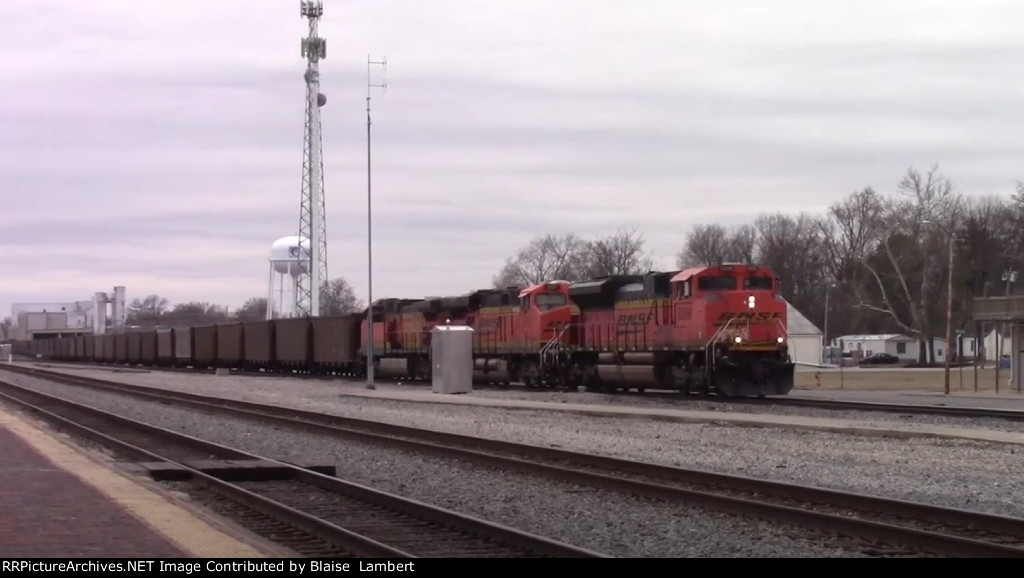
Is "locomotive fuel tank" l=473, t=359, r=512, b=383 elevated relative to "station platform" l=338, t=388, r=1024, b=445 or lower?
elevated

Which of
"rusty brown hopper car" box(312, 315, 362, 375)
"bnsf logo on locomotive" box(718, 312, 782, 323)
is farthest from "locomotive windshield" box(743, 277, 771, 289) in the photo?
"rusty brown hopper car" box(312, 315, 362, 375)

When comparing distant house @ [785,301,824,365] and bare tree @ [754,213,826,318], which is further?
bare tree @ [754,213,826,318]

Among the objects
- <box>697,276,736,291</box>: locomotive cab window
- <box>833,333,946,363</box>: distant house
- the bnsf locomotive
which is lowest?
<box>833,333,946,363</box>: distant house

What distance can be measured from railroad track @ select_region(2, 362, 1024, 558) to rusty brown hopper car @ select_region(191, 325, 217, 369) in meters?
59.3

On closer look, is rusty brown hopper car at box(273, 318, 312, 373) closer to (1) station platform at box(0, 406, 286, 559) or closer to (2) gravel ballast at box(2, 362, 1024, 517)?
(2) gravel ballast at box(2, 362, 1024, 517)

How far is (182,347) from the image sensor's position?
84000 millimetres

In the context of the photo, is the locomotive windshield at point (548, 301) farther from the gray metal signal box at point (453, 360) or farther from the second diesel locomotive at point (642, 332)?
the gray metal signal box at point (453, 360)

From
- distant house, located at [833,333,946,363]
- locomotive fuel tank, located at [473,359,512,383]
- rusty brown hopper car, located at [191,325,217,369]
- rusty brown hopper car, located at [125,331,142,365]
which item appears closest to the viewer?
locomotive fuel tank, located at [473,359,512,383]

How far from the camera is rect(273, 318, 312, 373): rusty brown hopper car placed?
206 ft

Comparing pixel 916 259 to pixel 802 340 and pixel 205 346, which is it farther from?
pixel 205 346

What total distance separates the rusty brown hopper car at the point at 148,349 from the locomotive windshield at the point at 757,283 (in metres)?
68.5

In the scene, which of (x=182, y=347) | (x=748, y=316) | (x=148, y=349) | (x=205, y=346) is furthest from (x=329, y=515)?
(x=148, y=349)
